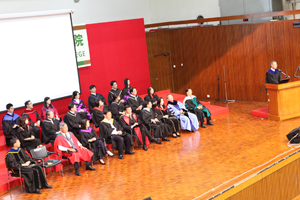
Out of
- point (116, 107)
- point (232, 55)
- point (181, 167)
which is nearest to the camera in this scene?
point (181, 167)

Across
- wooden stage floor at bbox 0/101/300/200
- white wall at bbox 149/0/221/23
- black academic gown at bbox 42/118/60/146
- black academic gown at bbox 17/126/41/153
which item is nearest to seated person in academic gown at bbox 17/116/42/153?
black academic gown at bbox 17/126/41/153

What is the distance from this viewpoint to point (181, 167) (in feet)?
23.3

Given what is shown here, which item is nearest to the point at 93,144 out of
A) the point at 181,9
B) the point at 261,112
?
the point at 261,112

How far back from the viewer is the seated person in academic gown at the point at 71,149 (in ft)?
23.5

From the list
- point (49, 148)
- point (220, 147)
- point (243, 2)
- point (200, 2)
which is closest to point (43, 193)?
point (49, 148)

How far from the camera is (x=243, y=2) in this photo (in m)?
12.3

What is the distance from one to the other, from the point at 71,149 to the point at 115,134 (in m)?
1.15

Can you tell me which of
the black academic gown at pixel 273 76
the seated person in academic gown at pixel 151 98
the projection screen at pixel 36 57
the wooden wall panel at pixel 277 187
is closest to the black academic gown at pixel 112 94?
the seated person in academic gown at pixel 151 98

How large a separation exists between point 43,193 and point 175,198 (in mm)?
2322

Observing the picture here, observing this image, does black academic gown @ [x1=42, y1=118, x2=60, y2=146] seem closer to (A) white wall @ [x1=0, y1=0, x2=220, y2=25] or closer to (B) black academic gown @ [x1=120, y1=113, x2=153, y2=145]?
(B) black academic gown @ [x1=120, y1=113, x2=153, y2=145]

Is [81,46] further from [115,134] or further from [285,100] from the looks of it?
[285,100]

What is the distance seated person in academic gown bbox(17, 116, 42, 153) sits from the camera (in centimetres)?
741

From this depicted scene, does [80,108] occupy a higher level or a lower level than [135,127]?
higher

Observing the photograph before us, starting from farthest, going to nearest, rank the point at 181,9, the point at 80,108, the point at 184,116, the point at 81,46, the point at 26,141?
the point at 181,9 → the point at 81,46 → the point at 184,116 → the point at 80,108 → the point at 26,141
